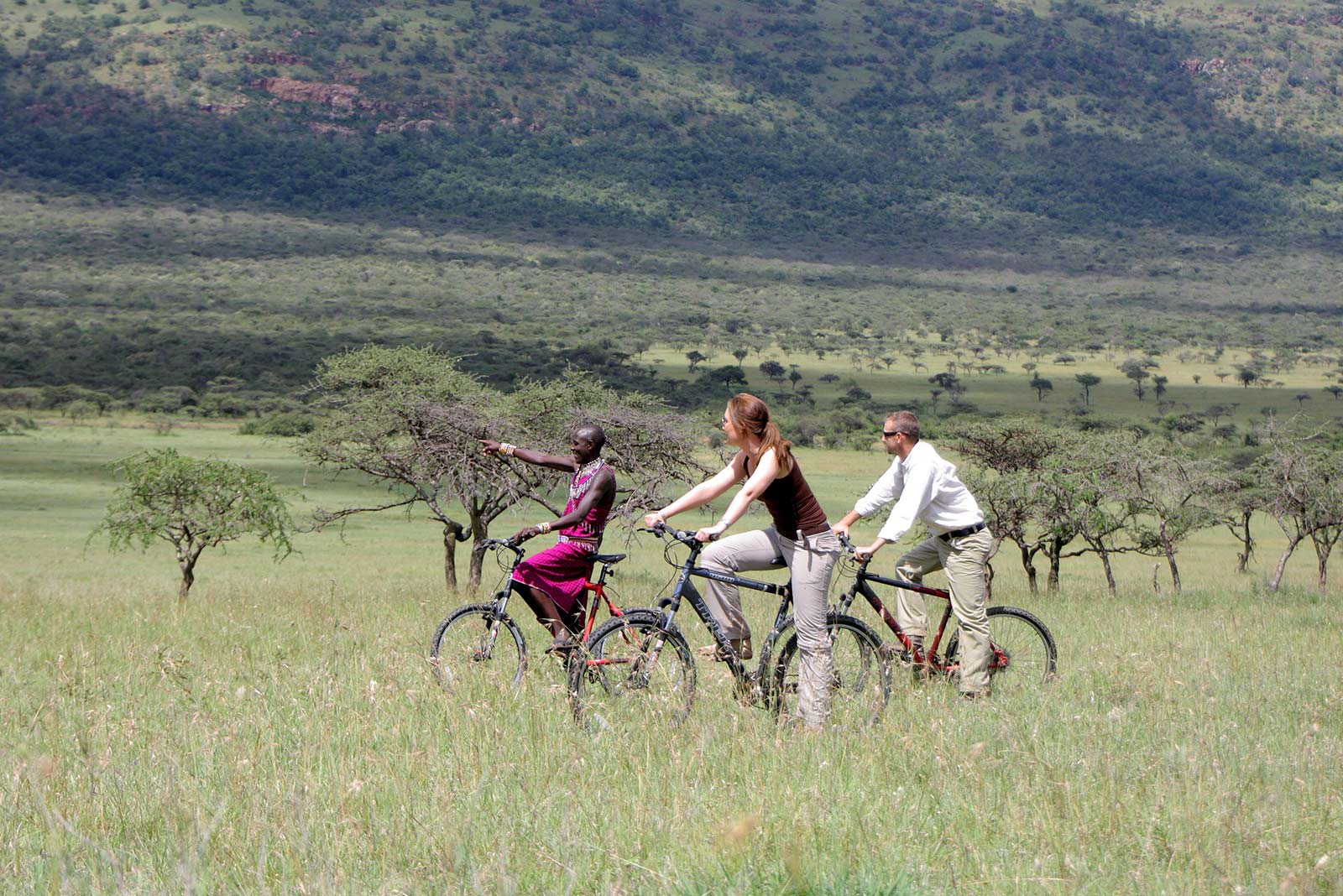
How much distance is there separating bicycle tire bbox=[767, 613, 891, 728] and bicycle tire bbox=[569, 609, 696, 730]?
530 millimetres

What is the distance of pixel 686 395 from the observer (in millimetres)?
93688

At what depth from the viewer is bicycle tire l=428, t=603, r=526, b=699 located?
6.97 metres

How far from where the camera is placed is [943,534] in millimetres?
7840

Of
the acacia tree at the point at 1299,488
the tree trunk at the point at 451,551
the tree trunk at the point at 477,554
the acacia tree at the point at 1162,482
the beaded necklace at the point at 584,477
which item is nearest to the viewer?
the beaded necklace at the point at 584,477

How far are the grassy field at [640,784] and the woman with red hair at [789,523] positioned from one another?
0.36 meters

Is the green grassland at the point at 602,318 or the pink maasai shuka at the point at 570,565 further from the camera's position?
the green grassland at the point at 602,318

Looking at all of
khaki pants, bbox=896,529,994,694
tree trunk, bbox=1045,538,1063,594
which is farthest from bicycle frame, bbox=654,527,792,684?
tree trunk, bbox=1045,538,1063,594

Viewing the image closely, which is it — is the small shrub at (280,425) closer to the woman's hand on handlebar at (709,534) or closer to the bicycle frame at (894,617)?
the bicycle frame at (894,617)

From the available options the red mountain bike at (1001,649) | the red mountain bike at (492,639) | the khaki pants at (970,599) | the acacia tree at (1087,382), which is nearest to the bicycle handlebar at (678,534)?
the red mountain bike at (492,639)

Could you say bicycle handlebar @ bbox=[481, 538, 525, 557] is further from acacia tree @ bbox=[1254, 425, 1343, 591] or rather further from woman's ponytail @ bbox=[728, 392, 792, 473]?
acacia tree @ bbox=[1254, 425, 1343, 591]

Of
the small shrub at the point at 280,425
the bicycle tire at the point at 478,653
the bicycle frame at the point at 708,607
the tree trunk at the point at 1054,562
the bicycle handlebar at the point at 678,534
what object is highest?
the bicycle handlebar at the point at 678,534

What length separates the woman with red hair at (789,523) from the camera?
6.47 m

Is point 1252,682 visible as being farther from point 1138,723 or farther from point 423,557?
point 423,557

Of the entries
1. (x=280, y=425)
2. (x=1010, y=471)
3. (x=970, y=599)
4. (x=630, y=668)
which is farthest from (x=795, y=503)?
(x=280, y=425)
